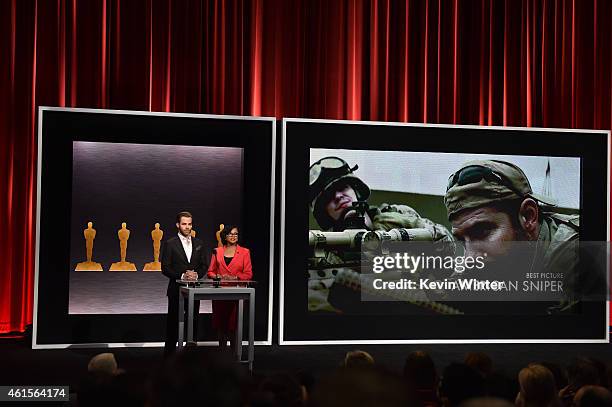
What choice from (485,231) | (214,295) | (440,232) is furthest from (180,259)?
(485,231)

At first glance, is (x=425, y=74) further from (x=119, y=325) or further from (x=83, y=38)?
(x=119, y=325)

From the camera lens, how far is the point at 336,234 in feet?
26.3

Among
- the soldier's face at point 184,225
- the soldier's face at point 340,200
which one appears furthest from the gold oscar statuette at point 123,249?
the soldier's face at point 340,200

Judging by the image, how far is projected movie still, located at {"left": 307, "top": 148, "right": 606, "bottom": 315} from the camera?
804 centimetres

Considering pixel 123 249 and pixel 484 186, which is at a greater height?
pixel 484 186

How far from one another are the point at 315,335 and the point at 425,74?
357 cm

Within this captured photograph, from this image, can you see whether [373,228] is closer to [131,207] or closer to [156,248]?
[156,248]

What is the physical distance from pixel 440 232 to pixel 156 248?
287 cm

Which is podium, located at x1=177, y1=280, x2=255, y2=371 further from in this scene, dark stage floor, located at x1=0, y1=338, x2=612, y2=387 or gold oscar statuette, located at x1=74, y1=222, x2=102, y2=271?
gold oscar statuette, located at x1=74, y1=222, x2=102, y2=271

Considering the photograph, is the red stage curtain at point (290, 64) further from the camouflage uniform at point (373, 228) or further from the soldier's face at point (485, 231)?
the soldier's face at point (485, 231)

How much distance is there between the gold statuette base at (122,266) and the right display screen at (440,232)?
5.02 ft

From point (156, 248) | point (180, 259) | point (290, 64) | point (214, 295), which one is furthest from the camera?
point (290, 64)

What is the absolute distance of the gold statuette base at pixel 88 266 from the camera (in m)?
7.82

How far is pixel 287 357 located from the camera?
7148 mm
